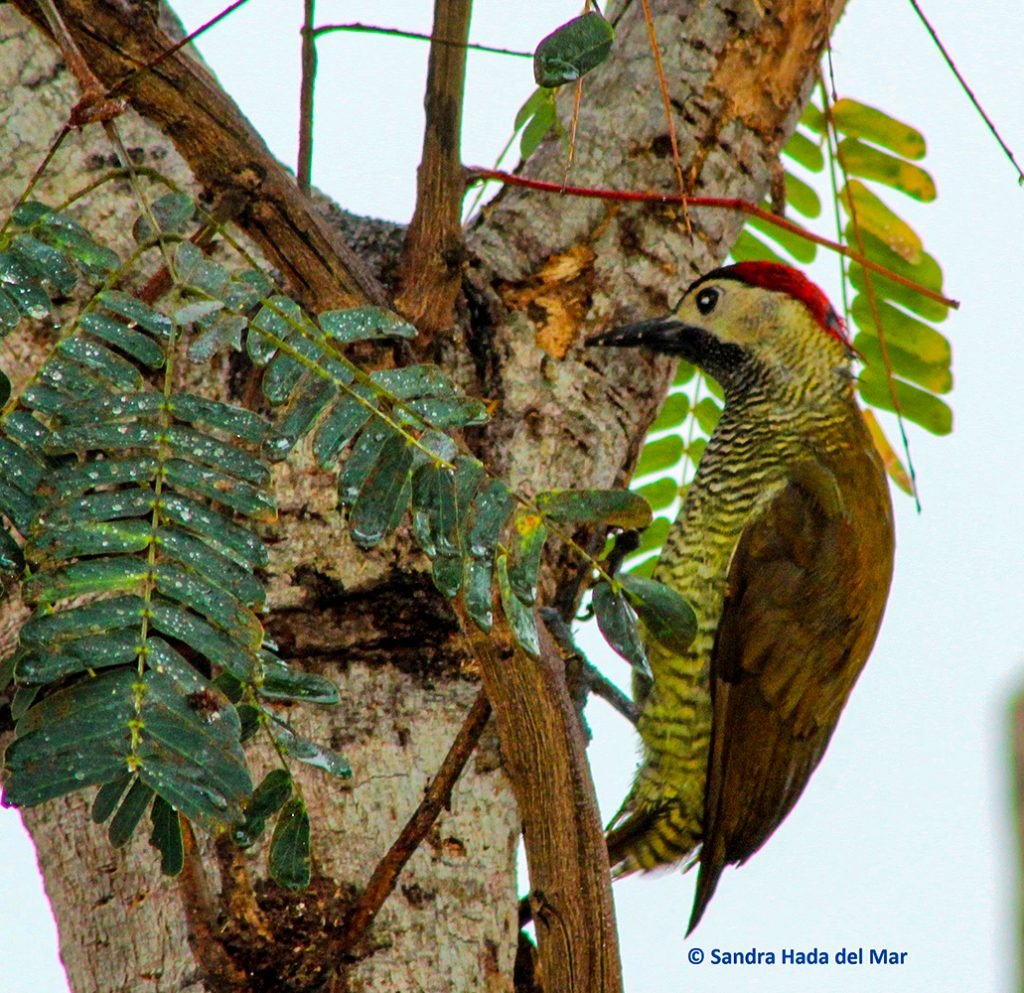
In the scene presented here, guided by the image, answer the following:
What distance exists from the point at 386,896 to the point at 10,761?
65 cm

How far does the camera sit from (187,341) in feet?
6.81

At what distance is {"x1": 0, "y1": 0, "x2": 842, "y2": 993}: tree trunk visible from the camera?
5.81ft

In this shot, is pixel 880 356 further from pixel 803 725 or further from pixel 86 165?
pixel 86 165

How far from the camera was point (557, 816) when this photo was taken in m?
1.50

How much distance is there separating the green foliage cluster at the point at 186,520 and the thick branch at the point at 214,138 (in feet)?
0.38

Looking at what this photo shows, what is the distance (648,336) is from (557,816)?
3.75ft

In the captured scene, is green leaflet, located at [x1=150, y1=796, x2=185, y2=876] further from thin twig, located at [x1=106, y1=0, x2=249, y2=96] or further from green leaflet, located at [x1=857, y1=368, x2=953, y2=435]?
green leaflet, located at [x1=857, y1=368, x2=953, y2=435]

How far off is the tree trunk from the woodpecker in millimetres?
264

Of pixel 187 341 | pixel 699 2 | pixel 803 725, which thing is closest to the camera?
pixel 187 341

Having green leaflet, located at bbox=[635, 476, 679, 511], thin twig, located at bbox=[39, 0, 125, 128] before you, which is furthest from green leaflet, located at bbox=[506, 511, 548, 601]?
green leaflet, located at bbox=[635, 476, 679, 511]

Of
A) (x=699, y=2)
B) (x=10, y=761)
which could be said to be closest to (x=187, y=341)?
(x=10, y=761)

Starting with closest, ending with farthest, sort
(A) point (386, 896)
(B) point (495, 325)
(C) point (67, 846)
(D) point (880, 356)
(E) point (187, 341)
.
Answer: (A) point (386, 896) < (C) point (67, 846) < (E) point (187, 341) < (B) point (495, 325) < (D) point (880, 356)

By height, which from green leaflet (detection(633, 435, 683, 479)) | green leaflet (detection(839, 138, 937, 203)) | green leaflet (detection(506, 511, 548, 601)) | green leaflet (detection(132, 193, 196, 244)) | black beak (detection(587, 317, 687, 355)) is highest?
green leaflet (detection(839, 138, 937, 203))

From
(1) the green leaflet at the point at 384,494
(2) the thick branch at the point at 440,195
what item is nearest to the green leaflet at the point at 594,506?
(1) the green leaflet at the point at 384,494
